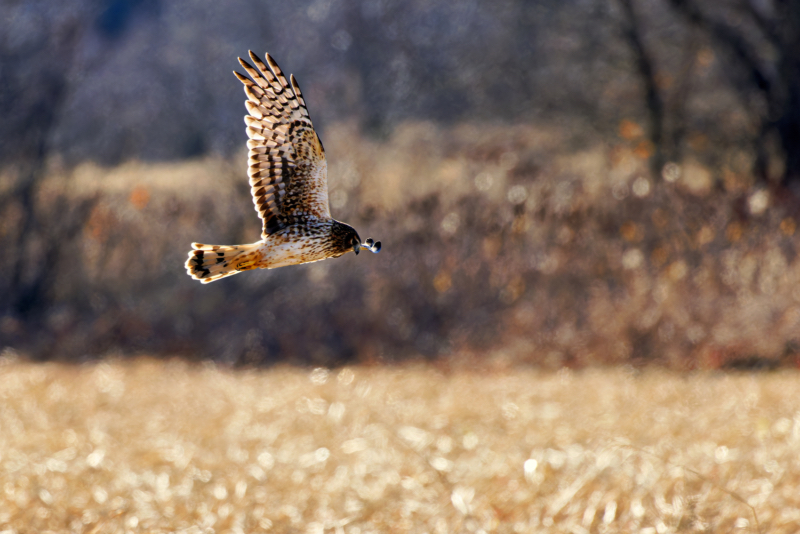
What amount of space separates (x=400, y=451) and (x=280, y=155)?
18.9 feet

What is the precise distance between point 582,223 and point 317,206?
401 inches

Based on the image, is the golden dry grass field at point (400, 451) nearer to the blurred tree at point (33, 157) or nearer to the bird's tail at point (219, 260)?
the blurred tree at point (33, 157)

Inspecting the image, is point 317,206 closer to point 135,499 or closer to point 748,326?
point 135,499

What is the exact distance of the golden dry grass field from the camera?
18.1ft

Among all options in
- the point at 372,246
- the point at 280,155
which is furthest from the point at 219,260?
the point at 372,246

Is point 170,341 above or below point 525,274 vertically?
below

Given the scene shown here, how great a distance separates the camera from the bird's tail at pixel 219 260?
125cm

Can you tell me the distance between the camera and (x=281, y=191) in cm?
152

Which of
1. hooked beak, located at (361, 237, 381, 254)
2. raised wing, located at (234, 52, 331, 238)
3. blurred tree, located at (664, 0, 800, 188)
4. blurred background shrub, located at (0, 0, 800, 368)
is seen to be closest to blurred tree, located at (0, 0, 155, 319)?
blurred background shrub, located at (0, 0, 800, 368)

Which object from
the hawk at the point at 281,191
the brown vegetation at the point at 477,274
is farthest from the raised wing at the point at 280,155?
the brown vegetation at the point at 477,274

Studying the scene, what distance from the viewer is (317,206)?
4.75 ft

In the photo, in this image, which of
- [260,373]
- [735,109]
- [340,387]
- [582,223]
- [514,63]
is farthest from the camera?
[514,63]

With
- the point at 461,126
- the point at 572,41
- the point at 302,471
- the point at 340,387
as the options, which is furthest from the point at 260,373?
the point at 572,41

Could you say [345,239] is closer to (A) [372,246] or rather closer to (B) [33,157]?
(A) [372,246]
